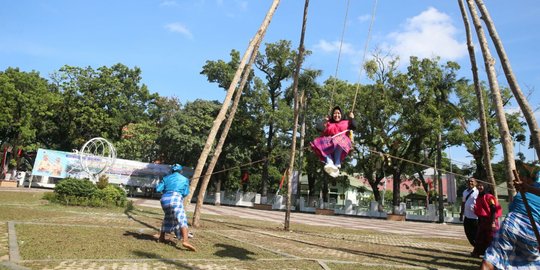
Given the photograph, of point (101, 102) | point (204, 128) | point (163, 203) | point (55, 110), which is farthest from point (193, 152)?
point (163, 203)

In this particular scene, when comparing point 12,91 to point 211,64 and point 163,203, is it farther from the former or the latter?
point 163,203

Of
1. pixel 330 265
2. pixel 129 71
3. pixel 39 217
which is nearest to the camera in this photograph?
pixel 330 265

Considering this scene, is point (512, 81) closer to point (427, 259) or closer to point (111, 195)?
point (427, 259)

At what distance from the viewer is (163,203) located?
320 inches

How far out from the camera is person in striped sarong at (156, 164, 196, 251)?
8000mm

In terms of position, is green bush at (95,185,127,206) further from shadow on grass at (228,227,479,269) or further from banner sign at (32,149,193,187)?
banner sign at (32,149,193,187)

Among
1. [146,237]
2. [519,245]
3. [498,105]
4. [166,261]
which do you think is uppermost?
[498,105]

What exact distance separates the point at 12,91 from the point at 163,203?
3878cm

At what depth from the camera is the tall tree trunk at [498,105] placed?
7364 mm

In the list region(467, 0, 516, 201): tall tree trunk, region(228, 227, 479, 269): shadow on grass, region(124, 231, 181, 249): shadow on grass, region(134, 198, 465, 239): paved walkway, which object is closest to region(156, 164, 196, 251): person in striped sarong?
region(124, 231, 181, 249): shadow on grass

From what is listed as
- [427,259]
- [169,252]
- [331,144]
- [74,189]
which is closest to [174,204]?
[169,252]

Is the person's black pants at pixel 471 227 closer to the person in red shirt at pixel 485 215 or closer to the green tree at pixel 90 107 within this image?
the person in red shirt at pixel 485 215

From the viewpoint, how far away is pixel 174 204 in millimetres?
8102

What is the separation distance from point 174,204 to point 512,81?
655 cm
